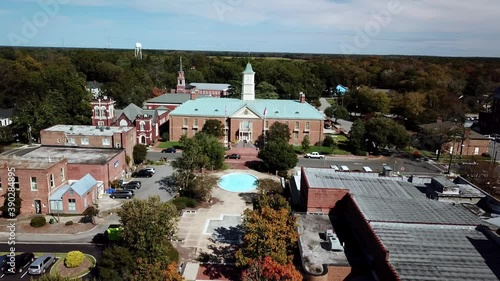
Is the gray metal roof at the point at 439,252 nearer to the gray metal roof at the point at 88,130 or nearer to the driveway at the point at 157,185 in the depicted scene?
the driveway at the point at 157,185

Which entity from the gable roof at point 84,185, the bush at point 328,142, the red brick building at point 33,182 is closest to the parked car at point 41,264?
the gable roof at point 84,185

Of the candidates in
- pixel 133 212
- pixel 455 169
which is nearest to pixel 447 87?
pixel 455 169

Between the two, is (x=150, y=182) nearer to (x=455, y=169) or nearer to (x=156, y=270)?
(x=156, y=270)

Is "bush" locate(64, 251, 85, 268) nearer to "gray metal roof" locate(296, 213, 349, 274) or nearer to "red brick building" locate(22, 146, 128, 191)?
"red brick building" locate(22, 146, 128, 191)

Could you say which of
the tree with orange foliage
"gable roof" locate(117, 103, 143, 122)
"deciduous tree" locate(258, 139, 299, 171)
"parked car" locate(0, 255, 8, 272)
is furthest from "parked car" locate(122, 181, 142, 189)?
the tree with orange foliage

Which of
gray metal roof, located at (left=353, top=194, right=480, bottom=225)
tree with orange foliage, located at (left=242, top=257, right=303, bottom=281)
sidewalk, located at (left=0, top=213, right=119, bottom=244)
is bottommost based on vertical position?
sidewalk, located at (left=0, top=213, right=119, bottom=244)
